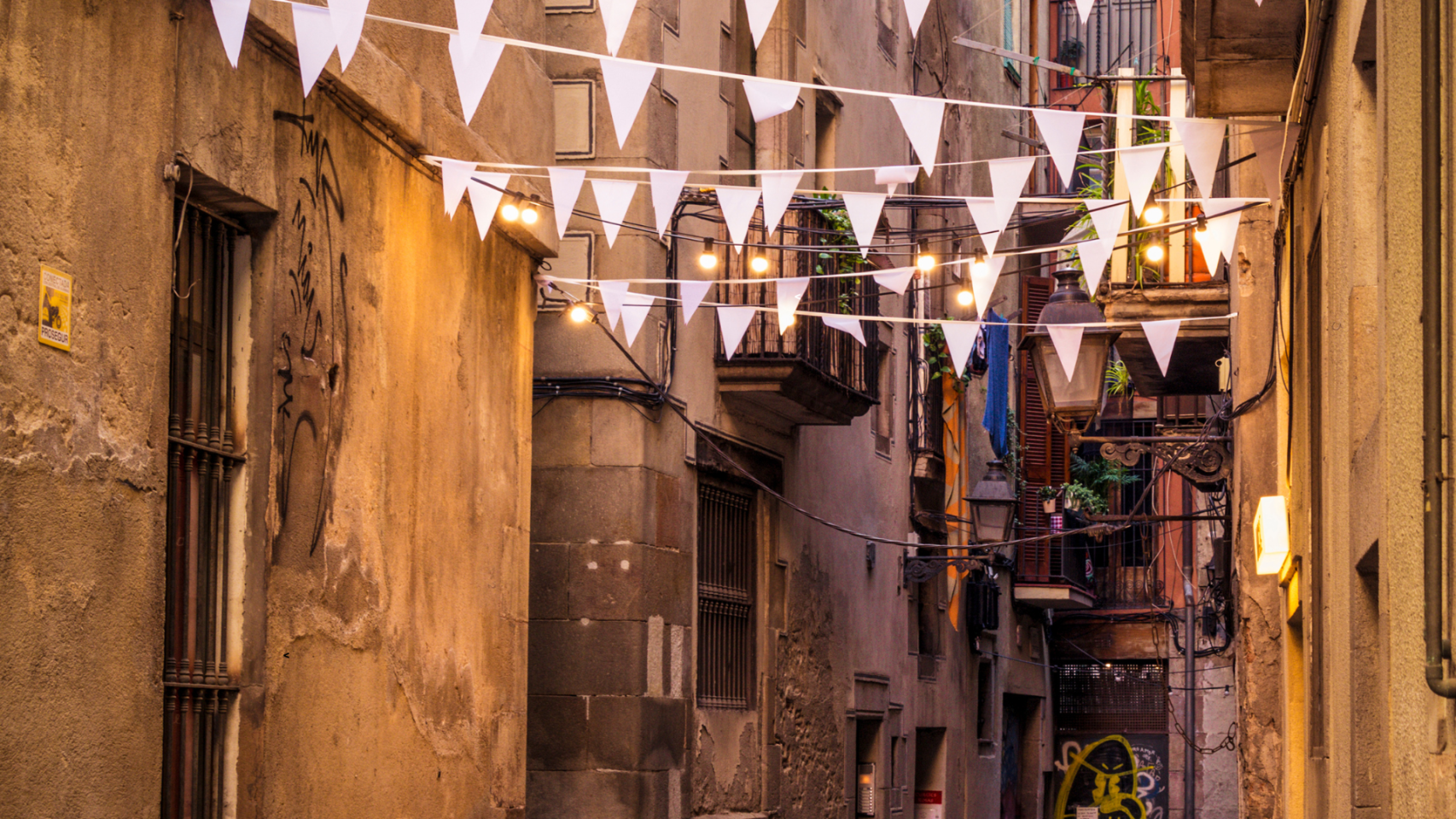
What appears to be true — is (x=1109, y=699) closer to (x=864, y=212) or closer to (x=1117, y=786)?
(x=1117, y=786)

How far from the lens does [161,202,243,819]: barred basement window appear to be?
6137 millimetres

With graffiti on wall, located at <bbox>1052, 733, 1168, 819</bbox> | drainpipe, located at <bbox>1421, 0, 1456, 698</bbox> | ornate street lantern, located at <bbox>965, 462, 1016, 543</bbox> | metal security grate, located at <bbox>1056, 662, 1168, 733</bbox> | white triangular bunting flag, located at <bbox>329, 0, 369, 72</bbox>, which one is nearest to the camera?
drainpipe, located at <bbox>1421, 0, 1456, 698</bbox>

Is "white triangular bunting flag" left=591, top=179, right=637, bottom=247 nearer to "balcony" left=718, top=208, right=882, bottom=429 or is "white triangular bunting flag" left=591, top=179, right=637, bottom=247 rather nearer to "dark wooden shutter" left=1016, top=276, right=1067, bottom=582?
"balcony" left=718, top=208, right=882, bottom=429

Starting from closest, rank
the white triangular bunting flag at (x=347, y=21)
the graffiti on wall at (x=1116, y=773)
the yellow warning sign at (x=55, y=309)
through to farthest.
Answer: the yellow warning sign at (x=55, y=309), the white triangular bunting flag at (x=347, y=21), the graffiti on wall at (x=1116, y=773)

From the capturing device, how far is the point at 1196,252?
1370cm

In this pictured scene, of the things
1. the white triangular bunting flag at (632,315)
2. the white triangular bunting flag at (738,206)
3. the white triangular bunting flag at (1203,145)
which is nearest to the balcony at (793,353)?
the white triangular bunting flag at (632,315)

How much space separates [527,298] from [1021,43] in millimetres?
18888

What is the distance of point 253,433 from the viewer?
21.8ft

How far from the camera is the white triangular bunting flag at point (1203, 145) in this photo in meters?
7.46

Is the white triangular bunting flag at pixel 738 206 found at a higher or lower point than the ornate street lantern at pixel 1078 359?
higher

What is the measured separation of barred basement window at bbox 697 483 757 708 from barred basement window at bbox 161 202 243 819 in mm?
7279

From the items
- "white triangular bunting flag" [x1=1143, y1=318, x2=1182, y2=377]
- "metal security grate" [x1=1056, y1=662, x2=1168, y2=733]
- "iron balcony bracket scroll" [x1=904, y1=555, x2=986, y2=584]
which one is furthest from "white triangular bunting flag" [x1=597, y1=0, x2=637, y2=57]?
"metal security grate" [x1=1056, y1=662, x2=1168, y2=733]

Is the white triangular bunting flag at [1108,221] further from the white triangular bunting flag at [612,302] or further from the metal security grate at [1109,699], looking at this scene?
the metal security grate at [1109,699]

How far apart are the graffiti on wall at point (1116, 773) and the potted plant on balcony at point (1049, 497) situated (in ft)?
23.3
